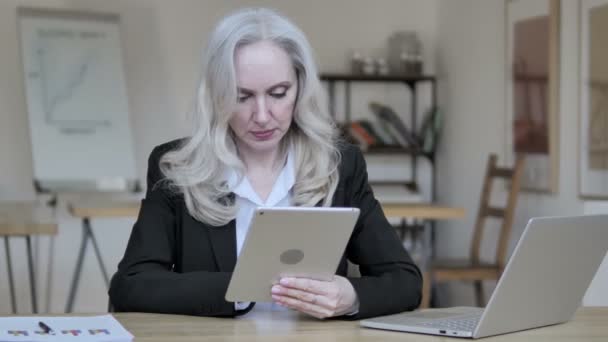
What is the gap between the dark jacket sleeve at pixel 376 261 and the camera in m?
1.73

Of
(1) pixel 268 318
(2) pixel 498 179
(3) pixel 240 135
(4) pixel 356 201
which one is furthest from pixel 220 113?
(2) pixel 498 179

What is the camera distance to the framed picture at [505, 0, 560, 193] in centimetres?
431

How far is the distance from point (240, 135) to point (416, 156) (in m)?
4.14

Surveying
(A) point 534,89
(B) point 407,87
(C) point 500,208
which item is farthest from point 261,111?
(B) point 407,87

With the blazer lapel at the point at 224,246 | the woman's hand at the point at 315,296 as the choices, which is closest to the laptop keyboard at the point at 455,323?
the woman's hand at the point at 315,296

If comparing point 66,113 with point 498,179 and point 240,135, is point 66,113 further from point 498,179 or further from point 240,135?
point 240,135

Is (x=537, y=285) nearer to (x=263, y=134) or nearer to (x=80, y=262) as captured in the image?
(x=263, y=134)

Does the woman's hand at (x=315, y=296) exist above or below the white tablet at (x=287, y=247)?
below

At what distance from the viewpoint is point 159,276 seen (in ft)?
5.77

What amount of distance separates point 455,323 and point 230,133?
0.68 meters

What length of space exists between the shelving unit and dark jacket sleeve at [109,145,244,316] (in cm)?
372

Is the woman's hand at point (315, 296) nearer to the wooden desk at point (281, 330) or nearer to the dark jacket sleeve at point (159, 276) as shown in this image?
the wooden desk at point (281, 330)

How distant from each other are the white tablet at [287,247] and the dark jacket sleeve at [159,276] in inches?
4.6

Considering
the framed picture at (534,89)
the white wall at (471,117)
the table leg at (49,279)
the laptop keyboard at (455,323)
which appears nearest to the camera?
the laptop keyboard at (455,323)
